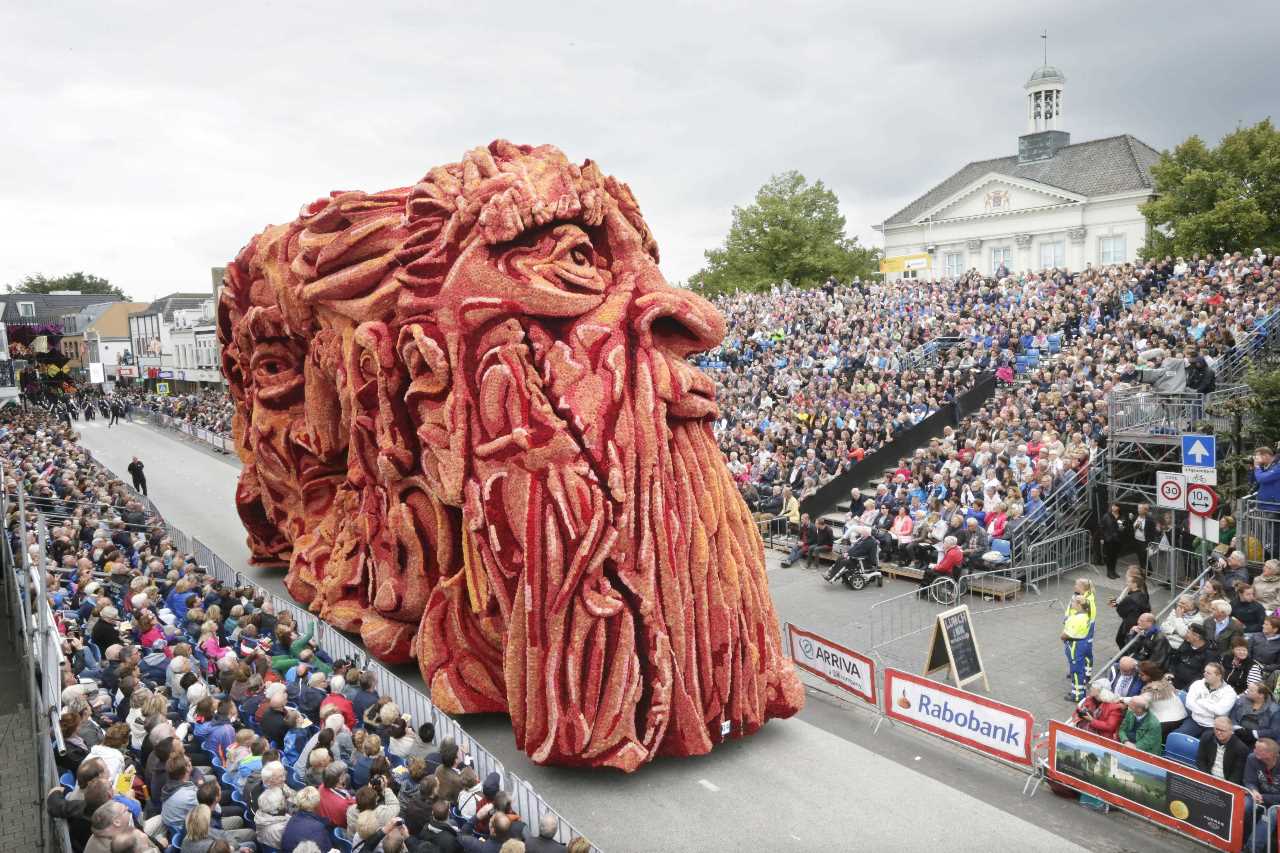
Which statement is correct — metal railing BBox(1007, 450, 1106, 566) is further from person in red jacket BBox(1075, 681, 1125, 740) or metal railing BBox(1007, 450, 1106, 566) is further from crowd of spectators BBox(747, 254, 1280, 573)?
person in red jacket BBox(1075, 681, 1125, 740)

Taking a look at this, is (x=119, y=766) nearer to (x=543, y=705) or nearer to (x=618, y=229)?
(x=543, y=705)

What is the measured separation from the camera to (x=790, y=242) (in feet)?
170

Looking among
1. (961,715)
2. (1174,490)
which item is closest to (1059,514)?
(1174,490)

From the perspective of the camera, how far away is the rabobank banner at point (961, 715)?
32.1 feet

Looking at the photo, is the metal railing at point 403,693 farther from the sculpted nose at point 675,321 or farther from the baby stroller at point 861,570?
the baby stroller at point 861,570

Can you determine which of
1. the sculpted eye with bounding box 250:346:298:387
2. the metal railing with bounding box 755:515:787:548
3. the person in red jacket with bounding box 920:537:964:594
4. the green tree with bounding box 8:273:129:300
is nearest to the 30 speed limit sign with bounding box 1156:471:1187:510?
the person in red jacket with bounding box 920:537:964:594

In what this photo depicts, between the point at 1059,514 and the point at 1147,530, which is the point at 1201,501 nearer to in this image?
the point at 1147,530

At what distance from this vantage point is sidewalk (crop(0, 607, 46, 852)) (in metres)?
9.12

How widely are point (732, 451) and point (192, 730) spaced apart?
56.3 ft

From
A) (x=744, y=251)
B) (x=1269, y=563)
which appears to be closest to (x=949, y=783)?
(x=1269, y=563)

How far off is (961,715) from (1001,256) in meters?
48.8

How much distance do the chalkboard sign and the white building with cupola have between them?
122ft

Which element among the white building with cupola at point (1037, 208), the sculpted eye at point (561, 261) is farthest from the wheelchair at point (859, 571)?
the white building with cupola at point (1037, 208)

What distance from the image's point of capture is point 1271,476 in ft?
42.0
